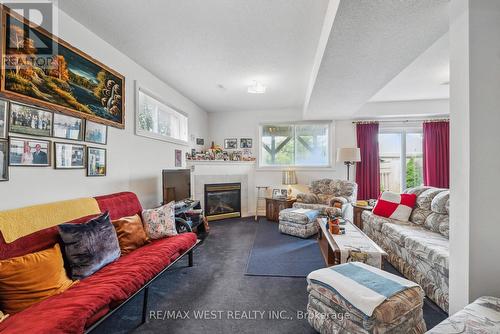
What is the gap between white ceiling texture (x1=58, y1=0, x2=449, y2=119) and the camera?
169cm

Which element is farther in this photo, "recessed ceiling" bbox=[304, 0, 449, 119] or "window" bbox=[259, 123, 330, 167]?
"window" bbox=[259, 123, 330, 167]

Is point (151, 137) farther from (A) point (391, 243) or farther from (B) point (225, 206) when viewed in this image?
(A) point (391, 243)

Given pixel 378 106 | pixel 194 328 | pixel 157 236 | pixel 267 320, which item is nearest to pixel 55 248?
pixel 157 236

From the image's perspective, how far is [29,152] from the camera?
67.4 inches

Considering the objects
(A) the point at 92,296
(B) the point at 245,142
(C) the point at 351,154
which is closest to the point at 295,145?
(B) the point at 245,142

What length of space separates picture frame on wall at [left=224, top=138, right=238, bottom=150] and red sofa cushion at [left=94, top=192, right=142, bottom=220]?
3.17 meters

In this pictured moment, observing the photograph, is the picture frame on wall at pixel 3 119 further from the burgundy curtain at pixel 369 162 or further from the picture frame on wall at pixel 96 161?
the burgundy curtain at pixel 369 162

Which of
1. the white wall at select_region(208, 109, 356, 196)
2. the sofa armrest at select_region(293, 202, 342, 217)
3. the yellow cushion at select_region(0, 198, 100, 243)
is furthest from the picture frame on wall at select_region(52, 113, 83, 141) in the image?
the white wall at select_region(208, 109, 356, 196)

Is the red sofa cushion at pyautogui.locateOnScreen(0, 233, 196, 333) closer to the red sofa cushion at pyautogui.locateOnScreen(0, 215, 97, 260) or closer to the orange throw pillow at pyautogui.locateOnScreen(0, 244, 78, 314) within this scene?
the orange throw pillow at pyautogui.locateOnScreen(0, 244, 78, 314)

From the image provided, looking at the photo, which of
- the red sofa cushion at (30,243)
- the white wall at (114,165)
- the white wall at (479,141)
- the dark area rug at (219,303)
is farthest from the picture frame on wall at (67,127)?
the white wall at (479,141)

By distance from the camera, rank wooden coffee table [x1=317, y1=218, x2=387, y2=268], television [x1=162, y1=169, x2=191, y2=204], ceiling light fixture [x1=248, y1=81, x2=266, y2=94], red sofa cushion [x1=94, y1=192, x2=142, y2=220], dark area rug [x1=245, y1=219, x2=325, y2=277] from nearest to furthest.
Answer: wooden coffee table [x1=317, y1=218, x2=387, y2=268] < red sofa cushion [x1=94, y1=192, x2=142, y2=220] < dark area rug [x1=245, y1=219, x2=325, y2=277] < television [x1=162, y1=169, x2=191, y2=204] < ceiling light fixture [x1=248, y1=81, x2=266, y2=94]

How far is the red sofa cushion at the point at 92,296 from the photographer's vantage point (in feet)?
3.53

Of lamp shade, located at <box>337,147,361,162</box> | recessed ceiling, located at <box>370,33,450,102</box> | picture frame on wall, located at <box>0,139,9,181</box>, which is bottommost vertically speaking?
picture frame on wall, located at <box>0,139,9,181</box>

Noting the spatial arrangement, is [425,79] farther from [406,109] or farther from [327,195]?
[327,195]
